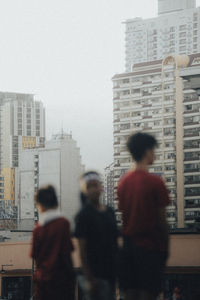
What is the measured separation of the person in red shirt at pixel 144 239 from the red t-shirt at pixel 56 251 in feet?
1.88

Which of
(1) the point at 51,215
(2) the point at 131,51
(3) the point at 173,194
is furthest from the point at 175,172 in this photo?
(1) the point at 51,215

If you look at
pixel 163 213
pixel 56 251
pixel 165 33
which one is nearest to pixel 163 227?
pixel 163 213

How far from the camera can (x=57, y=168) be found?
143 m

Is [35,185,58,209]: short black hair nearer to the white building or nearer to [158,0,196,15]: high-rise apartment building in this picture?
the white building

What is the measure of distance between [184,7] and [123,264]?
191 metres

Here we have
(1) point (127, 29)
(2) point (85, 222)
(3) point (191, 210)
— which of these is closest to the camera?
(2) point (85, 222)

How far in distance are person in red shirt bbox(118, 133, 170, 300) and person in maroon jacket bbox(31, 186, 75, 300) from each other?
580 millimetres

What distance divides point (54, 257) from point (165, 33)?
17875 cm

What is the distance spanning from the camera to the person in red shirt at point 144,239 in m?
4.14

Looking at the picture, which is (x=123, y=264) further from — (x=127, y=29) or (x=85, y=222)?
(x=127, y=29)

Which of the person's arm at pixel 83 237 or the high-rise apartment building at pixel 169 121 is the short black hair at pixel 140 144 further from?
the high-rise apartment building at pixel 169 121

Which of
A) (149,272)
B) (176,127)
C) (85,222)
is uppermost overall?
(176,127)

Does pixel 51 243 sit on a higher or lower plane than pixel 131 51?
lower

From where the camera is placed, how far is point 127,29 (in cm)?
18850
